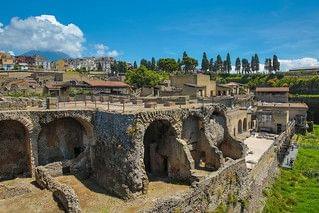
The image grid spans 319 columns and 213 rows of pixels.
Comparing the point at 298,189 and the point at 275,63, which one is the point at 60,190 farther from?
the point at 275,63

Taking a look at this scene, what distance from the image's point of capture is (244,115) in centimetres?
4588

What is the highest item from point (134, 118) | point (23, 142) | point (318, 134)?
point (134, 118)

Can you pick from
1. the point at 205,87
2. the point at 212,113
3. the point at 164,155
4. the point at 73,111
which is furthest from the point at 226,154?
the point at 205,87

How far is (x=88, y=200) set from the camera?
20.5 m

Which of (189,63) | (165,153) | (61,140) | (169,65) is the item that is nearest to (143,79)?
(169,65)

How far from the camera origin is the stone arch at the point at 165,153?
24.1 metres

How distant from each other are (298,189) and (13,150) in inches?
901

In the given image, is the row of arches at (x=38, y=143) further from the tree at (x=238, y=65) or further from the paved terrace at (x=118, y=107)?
the tree at (x=238, y=65)

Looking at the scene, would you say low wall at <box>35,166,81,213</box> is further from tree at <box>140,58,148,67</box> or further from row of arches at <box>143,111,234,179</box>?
tree at <box>140,58,148,67</box>

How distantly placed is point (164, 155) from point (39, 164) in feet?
29.1

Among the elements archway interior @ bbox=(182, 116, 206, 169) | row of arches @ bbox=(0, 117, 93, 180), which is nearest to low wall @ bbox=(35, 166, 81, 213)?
row of arches @ bbox=(0, 117, 93, 180)

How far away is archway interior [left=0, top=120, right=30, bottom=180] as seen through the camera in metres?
24.3

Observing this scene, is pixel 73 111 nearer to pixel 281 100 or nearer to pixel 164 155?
pixel 164 155

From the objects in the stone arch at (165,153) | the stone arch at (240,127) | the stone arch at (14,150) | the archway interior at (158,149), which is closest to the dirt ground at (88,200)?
the stone arch at (14,150)
